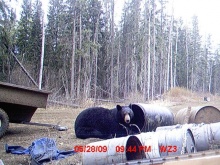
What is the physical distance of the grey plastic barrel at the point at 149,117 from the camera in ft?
25.7

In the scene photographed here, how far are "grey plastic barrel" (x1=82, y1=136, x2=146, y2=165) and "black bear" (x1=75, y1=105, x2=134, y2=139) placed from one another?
246 cm

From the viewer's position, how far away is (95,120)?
8.15 metres

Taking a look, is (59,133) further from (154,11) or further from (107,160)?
(154,11)

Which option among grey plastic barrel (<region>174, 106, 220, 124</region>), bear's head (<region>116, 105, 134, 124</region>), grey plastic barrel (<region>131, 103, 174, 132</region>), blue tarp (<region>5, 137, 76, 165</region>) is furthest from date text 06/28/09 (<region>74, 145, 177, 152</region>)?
grey plastic barrel (<region>174, 106, 220, 124</region>)

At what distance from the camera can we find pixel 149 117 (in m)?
7.84

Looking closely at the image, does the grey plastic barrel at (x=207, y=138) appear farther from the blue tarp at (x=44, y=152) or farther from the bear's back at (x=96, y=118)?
the bear's back at (x=96, y=118)

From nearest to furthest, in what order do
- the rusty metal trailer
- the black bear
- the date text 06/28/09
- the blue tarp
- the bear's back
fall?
the date text 06/28/09, the blue tarp, the rusty metal trailer, the black bear, the bear's back

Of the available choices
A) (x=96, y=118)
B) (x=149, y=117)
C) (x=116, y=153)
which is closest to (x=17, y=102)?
(x=96, y=118)

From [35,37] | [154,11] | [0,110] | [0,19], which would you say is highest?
[154,11]

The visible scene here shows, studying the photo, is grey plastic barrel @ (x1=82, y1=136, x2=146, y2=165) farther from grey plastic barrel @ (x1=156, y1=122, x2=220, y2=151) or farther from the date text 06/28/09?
grey plastic barrel @ (x1=156, y1=122, x2=220, y2=151)

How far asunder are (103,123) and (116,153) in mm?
3130

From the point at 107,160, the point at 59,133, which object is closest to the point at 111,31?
the point at 59,133

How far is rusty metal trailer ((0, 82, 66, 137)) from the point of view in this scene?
763 cm

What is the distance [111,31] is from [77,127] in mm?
34360
